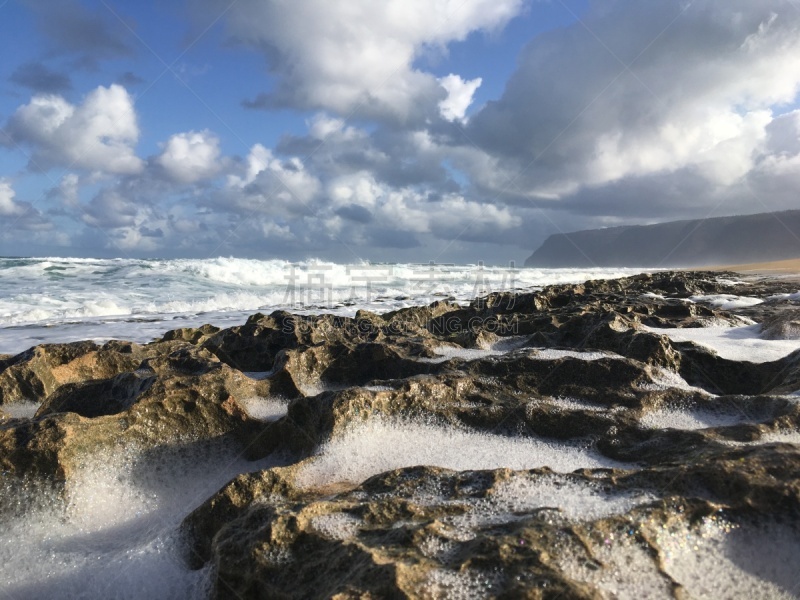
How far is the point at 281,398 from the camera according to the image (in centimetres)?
363

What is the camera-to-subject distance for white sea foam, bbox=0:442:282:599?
183 cm

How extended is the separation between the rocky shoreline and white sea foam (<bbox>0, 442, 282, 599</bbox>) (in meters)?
0.03

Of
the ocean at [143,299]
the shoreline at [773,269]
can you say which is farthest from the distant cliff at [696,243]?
the ocean at [143,299]

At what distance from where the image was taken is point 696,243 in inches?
3868

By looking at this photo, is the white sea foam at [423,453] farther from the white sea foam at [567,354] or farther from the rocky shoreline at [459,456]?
the white sea foam at [567,354]

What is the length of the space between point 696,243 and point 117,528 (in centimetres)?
11234

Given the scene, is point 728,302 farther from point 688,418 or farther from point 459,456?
point 459,456

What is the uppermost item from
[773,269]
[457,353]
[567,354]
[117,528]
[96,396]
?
[773,269]

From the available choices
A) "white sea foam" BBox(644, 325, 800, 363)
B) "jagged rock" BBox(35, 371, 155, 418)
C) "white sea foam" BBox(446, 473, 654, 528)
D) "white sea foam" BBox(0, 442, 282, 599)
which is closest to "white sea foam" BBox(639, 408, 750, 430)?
"white sea foam" BBox(446, 473, 654, 528)

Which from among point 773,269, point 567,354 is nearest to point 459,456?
point 567,354

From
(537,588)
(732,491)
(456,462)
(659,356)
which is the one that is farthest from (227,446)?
(659,356)

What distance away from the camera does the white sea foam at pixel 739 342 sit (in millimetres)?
3873

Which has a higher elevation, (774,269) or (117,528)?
(774,269)

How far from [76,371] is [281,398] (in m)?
1.92
